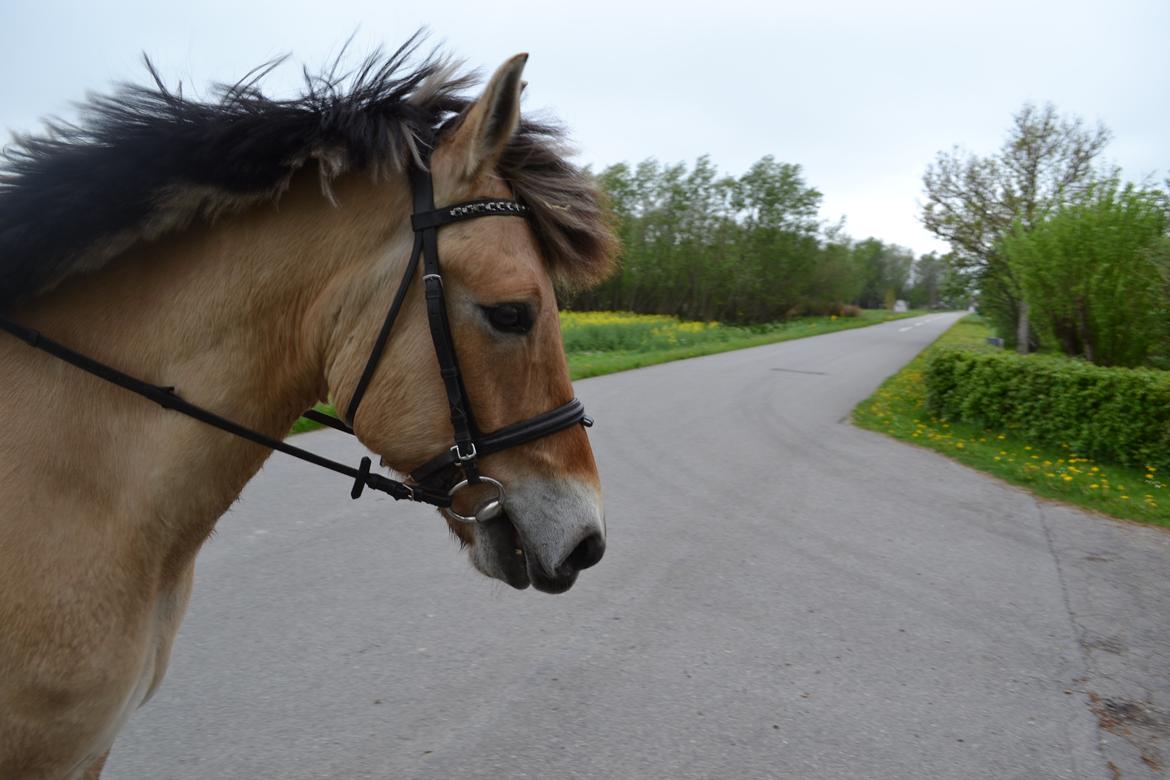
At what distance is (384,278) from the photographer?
→ 1.53 meters

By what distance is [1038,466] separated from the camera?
27.0 feet

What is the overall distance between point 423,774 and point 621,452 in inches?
219

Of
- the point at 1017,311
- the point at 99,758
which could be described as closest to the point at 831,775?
the point at 99,758

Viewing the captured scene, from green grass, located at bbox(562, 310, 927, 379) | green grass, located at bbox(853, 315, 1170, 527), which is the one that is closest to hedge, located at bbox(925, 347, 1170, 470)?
green grass, located at bbox(853, 315, 1170, 527)

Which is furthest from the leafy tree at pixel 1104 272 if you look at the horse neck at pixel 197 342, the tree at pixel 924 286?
the tree at pixel 924 286

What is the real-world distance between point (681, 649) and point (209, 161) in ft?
10.5

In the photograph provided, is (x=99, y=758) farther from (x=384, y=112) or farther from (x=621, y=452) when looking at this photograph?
(x=621, y=452)

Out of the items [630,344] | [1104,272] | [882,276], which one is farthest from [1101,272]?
[882,276]

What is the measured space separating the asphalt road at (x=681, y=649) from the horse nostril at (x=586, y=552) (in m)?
1.52

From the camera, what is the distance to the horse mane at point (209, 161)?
4.61 feet

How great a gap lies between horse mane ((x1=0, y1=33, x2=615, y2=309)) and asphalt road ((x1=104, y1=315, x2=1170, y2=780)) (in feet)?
6.75

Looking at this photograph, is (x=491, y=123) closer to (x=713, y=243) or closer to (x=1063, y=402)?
(x=1063, y=402)

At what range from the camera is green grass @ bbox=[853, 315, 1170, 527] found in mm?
6941

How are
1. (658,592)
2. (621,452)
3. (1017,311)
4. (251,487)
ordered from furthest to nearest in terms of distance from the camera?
(1017,311) < (621,452) < (251,487) < (658,592)
